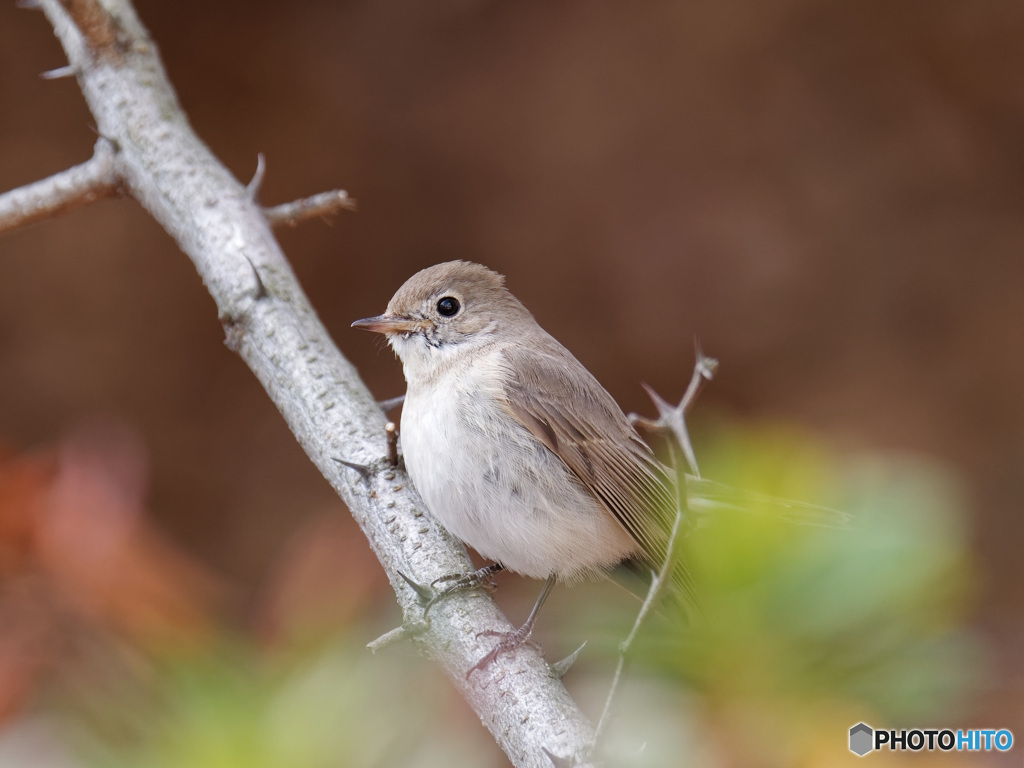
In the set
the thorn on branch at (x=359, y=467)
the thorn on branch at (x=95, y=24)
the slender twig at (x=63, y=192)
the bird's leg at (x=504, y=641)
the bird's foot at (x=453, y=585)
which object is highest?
the thorn on branch at (x=95, y=24)

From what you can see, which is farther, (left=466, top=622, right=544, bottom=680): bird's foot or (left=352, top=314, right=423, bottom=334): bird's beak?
(left=352, top=314, right=423, bottom=334): bird's beak

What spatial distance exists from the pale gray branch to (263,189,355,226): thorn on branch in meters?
0.04

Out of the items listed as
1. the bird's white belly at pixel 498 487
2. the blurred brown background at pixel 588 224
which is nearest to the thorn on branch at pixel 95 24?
the bird's white belly at pixel 498 487

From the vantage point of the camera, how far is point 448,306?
308 centimetres

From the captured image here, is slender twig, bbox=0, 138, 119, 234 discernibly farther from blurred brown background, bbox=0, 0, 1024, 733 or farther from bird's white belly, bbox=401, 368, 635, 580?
blurred brown background, bbox=0, 0, 1024, 733

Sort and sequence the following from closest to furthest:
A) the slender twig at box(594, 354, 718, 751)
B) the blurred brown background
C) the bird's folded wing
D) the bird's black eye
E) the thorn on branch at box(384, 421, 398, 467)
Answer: the slender twig at box(594, 354, 718, 751) → the thorn on branch at box(384, 421, 398, 467) → the bird's folded wing → the bird's black eye → the blurred brown background

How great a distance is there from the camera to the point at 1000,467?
629 centimetres

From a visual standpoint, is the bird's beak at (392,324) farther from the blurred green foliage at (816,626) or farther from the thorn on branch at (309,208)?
the blurred green foliage at (816,626)

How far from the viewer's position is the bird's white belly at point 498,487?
260cm

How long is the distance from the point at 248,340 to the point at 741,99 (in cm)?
450

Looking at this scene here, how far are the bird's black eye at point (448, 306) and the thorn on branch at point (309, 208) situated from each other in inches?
17.7

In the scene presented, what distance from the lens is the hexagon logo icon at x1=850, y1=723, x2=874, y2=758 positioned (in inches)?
59.6

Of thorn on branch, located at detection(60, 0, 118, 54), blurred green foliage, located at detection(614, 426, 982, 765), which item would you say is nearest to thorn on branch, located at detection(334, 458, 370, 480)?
blurred green foliage, located at detection(614, 426, 982, 765)

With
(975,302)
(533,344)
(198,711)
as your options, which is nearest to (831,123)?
(975,302)
